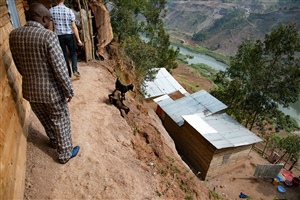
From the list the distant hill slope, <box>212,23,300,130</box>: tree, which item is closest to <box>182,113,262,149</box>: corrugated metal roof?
<box>212,23,300,130</box>: tree

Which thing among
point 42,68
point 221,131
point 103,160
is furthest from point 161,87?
point 42,68

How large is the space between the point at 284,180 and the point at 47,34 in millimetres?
14085

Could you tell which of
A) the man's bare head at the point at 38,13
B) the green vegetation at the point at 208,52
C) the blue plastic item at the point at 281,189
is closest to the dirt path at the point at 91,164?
the man's bare head at the point at 38,13

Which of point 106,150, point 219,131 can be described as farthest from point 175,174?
point 219,131

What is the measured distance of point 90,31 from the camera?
780cm

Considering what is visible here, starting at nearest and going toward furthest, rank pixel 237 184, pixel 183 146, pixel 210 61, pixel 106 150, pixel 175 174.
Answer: pixel 106 150 < pixel 175 174 < pixel 237 184 < pixel 183 146 < pixel 210 61

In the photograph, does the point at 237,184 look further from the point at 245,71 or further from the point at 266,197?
the point at 245,71

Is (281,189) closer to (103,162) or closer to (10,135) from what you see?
(103,162)

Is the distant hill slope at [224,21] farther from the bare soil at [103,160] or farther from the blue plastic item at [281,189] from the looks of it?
the bare soil at [103,160]

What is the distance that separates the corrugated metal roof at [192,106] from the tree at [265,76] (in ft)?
9.58

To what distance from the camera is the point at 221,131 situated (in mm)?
11570

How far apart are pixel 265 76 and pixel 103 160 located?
47.0ft

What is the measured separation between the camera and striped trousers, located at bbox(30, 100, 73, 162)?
304 centimetres

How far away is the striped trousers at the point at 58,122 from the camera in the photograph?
3037 millimetres
